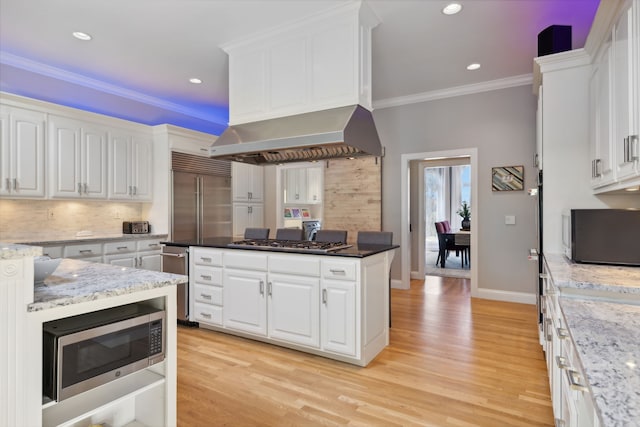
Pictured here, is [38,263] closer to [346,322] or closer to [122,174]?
[346,322]

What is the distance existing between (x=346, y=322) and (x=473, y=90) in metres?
3.71

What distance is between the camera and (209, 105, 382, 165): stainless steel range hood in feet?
9.30

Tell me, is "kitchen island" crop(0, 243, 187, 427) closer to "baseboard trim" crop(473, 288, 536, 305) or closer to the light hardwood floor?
the light hardwood floor

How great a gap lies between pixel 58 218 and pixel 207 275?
2364 mm

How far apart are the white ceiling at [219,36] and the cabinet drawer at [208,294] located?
8.03 ft

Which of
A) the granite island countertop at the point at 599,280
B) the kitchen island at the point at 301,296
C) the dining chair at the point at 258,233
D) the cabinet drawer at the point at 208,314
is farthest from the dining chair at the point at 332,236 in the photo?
the granite island countertop at the point at 599,280

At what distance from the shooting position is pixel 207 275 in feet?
11.3

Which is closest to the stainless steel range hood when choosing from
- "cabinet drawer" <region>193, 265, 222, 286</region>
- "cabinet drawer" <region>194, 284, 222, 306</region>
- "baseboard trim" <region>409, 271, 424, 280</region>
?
"cabinet drawer" <region>193, 265, 222, 286</region>

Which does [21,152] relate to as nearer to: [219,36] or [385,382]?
[219,36]

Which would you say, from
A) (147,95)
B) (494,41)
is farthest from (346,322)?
(147,95)

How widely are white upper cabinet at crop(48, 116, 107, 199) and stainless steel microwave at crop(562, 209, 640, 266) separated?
195 inches

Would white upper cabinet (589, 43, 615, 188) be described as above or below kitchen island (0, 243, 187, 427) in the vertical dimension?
above

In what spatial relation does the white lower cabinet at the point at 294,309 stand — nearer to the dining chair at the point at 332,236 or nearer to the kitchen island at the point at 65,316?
the dining chair at the point at 332,236

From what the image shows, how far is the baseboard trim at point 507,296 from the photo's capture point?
4.45 meters
